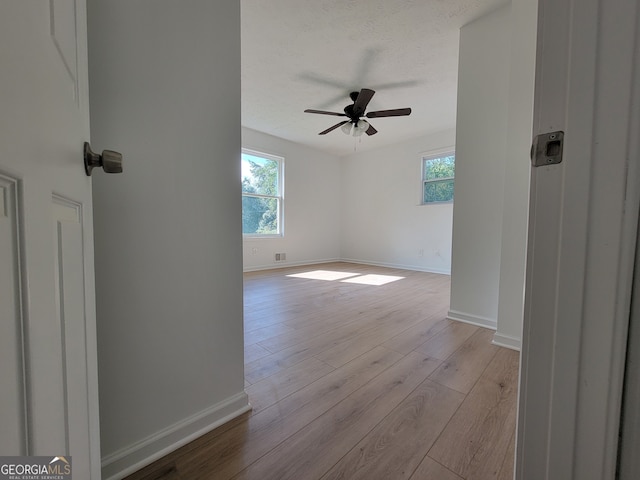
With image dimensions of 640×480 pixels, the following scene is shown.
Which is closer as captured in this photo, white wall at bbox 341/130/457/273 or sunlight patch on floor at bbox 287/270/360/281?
sunlight patch on floor at bbox 287/270/360/281

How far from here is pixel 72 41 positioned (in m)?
0.48

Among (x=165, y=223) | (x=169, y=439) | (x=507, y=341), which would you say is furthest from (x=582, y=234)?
(x=507, y=341)

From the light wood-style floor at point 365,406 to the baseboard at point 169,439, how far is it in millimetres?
29

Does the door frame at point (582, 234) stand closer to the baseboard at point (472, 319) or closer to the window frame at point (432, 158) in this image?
the baseboard at point (472, 319)

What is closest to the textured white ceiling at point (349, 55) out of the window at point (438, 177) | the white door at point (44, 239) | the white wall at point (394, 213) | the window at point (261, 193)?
the window at point (438, 177)

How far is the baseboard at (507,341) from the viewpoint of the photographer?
166 centimetres

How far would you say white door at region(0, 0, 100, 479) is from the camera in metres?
0.24

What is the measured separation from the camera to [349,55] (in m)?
2.45

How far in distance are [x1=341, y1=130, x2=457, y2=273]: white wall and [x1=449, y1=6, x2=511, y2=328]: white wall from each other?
234cm

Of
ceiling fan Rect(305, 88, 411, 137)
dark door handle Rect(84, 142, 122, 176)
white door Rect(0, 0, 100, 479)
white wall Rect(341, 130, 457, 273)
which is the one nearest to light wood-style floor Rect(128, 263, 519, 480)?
white door Rect(0, 0, 100, 479)

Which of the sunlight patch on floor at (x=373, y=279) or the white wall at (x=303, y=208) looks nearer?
the sunlight patch on floor at (x=373, y=279)

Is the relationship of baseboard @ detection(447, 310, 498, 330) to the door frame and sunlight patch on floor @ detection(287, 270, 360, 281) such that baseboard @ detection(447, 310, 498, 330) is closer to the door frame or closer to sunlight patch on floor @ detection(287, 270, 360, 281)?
the door frame

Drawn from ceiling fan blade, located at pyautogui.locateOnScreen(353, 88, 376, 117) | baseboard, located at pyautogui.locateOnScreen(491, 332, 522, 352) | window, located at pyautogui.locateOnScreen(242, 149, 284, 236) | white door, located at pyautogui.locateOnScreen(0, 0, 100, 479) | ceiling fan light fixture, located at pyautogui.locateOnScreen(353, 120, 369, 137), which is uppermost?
ceiling fan blade, located at pyautogui.locateOnScreen(353, 88, 376, 117)

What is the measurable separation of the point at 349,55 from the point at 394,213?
314cm
